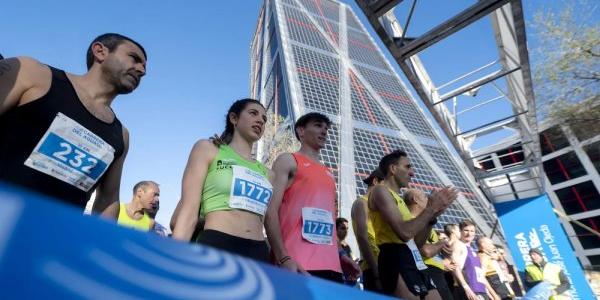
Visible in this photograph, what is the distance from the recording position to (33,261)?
0.45 m

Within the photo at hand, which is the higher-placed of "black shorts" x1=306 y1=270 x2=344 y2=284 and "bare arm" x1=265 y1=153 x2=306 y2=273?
"bare arm" x1=265 y1=153 x2=306 y2=273

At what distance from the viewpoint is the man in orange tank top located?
5.50 ft

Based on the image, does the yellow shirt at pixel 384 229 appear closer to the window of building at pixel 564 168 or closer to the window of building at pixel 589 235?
the window of building at pixel 564 168

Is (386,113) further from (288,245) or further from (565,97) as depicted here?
(288,245)

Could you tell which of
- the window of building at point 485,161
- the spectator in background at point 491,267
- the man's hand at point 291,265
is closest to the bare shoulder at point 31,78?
the man's hand at point 291,265

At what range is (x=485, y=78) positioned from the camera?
193 inches

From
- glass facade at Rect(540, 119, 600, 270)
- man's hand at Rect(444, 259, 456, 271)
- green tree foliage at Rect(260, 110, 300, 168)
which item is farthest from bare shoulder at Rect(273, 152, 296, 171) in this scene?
glass facade at Rect(540, 119, 600, 270)

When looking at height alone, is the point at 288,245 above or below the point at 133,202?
below

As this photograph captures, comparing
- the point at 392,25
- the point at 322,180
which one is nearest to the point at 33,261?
the point at 322,180

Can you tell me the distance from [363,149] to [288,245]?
91.9 ft

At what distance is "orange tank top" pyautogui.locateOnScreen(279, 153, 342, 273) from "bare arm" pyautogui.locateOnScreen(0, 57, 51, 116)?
1.20 meters

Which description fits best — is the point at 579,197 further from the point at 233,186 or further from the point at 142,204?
the point at 233,186

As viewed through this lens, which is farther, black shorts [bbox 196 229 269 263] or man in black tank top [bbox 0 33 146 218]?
black shorts [bbox 196 229 269 263]

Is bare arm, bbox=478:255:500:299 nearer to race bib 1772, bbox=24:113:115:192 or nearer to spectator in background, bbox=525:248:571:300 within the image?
spectator in background, bbox=525:248:571:300
